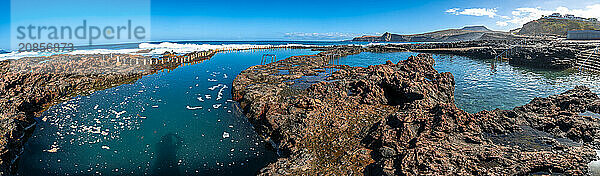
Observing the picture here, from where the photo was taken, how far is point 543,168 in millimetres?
6352

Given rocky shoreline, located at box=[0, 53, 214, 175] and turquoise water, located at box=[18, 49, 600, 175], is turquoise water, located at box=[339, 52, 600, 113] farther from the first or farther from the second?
rocky shoreline, located at box=[0, 53, 214, 175]

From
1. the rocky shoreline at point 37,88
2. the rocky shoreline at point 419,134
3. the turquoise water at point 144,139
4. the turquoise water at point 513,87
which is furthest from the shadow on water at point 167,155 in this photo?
the turquoise water at point 513,87

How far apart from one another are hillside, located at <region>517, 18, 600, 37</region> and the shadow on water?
381 feet

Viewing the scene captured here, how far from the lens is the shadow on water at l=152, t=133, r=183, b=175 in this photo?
28.0 feet

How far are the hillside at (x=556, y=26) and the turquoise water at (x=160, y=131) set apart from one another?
100.0 meters

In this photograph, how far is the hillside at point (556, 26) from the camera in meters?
88.8

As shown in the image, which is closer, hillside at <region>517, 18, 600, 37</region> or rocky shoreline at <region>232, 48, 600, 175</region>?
rocky shoreline at <region>232, 48, 600, 175</region>

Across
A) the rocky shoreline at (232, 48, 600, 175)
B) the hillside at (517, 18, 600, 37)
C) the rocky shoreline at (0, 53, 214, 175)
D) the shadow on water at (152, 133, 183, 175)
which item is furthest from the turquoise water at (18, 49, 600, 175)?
the hillside at (517, 18, 600, 37)

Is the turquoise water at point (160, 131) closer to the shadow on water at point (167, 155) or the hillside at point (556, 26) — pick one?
the shadow on water at point (167, 155)

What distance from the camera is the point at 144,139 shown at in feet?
35.9

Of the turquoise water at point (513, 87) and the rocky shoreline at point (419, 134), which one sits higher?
the turquoise water at point (513, 87)

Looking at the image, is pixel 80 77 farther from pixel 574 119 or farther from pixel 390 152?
pixel 574 119

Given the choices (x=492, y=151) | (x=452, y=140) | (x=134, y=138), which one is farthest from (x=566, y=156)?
(x=134, y=138)

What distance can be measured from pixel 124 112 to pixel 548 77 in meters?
33.4
